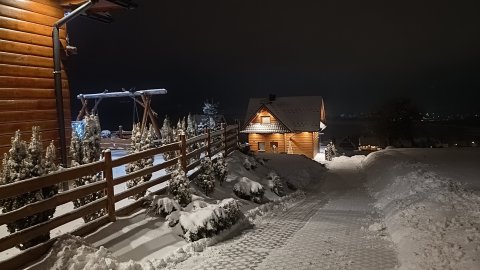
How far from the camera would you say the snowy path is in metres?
6.44

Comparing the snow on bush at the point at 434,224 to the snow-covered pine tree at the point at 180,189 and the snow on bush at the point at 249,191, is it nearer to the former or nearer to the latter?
the snow on bush at the point at 249,191

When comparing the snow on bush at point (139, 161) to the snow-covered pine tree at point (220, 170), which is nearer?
the snow on bush at point (139, 161)

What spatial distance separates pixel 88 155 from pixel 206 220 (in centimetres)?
269

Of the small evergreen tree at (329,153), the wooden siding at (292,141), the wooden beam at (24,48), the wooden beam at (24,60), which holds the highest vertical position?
the wooden beam at (24,48)

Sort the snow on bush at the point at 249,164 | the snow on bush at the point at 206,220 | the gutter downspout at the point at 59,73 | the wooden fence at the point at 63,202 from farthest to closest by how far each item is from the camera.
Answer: the snow on bush at the point at 249,164 < the gutter downspout at the point at 59,73 < the snow on bush at the point at 206,220 < the wooden fence at the point at 63,202

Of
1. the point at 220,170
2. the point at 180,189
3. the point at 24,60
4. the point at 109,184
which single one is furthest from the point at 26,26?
the point at 220,170

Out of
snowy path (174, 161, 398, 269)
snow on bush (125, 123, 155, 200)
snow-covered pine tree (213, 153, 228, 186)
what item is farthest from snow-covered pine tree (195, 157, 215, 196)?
snowy path (174, 161, 398, 269)

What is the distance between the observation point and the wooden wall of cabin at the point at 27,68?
882 cm

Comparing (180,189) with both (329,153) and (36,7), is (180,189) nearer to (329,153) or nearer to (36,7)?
(36,7)

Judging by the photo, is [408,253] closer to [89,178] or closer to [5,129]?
[89,178]

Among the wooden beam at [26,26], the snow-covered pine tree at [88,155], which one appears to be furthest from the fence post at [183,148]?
the wooden beam at [26,26]

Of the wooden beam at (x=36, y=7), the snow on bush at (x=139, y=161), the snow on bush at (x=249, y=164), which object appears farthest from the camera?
the snow on bush at (x=249, y=164)

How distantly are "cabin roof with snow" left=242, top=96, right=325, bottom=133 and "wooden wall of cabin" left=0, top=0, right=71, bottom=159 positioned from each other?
29900 mm

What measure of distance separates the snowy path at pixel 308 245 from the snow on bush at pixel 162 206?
1.31 meters
